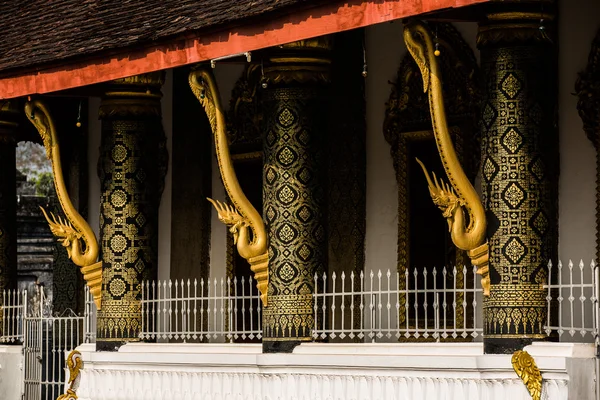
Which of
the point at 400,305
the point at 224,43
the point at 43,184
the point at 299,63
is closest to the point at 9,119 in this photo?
the point at 224,43

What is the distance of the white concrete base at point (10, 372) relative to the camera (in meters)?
18.6

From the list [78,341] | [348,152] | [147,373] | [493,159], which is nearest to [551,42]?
[493,159]

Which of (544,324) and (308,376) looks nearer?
(544,324)

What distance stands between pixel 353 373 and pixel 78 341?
556cm

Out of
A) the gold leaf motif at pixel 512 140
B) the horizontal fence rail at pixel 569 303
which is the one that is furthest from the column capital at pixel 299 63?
the horizontal fence rail at pixel 569 303

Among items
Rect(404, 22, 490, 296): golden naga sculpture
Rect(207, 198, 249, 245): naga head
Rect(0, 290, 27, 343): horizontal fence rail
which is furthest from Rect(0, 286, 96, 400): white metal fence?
Rect(404, 22, 490, 296): golden naga sculpture

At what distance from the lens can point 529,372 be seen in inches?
458

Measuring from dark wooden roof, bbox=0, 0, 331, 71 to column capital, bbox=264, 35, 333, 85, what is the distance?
573 millimetres

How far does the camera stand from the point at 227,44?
14.1 metres

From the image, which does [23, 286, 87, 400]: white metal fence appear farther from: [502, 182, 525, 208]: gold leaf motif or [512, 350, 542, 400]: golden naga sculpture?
[512, 350, 542, 400]: golden naga sculpture

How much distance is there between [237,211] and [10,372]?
190 inches

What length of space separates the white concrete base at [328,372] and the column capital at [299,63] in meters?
2.27

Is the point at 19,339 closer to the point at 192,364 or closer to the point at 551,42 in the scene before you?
the point at 192,364

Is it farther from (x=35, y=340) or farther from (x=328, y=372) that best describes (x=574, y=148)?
(x=35, y=340)
